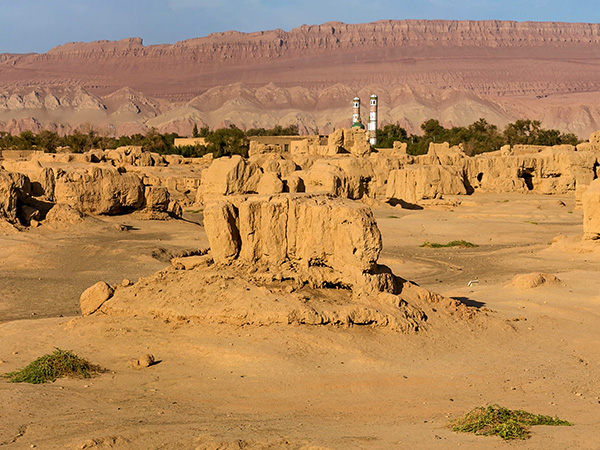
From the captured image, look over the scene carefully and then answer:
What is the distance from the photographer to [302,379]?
8328 millimetres

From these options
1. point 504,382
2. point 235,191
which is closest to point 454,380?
point 504,382

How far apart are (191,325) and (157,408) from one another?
2.54m

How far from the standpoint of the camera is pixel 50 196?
76.9ft

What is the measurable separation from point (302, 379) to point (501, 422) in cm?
248

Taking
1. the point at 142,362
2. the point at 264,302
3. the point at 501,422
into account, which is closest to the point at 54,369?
the point at 142,362

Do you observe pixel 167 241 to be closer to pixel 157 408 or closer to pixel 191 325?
pixel 191 325

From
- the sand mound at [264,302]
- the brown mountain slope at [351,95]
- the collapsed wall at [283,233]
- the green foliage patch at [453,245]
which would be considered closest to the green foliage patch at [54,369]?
the sand mound at [264,302]

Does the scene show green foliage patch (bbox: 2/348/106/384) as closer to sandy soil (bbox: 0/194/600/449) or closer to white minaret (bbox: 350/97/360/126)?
sandy soil (bbox: 0/194/600/449)

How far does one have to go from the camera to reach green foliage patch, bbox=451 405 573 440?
619cm

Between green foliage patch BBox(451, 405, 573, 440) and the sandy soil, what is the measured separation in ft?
0.43

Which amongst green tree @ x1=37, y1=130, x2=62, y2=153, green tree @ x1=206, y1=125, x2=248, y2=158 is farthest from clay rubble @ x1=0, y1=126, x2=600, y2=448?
green tree @ x1=37, y1=130, x2=62, y2=153

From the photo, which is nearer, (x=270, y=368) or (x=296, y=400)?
(x=296, y=400)

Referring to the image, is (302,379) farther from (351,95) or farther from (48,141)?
(351,95)

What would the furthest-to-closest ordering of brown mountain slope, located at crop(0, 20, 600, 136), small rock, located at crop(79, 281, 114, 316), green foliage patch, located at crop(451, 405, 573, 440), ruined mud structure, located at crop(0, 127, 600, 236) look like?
brown mountain slope, located at crop(0, 20, 600, 136)
ruined mud structure, located at crop(0, 127, 600, 236)
small rock, located at crop(79, 281, 114, 316)
green foliage patch, located at crop(451, 405, 573, 440)
